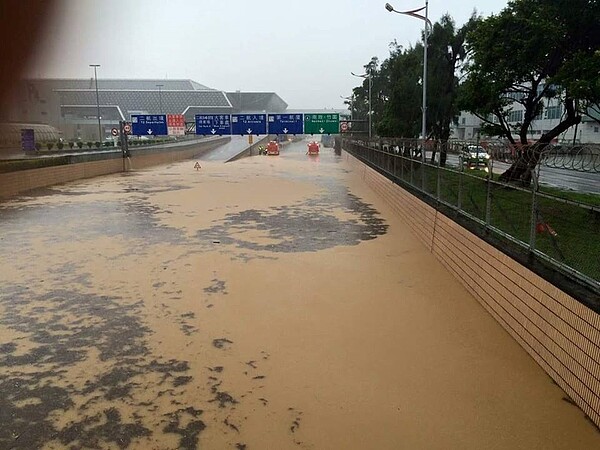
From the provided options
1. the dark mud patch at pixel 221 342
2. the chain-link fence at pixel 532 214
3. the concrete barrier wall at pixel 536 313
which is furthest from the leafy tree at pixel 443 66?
the dark mud patch at pixel 221 342

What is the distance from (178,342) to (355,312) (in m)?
2.08

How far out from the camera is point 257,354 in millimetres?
4668

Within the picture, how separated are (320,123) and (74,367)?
3341 centimetres

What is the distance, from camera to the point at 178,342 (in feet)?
16.2

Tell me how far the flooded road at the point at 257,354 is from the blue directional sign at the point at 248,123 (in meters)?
26.7

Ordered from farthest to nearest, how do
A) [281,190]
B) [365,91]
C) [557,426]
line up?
1. [365,91]
2. [281,190]
3. [557,426]

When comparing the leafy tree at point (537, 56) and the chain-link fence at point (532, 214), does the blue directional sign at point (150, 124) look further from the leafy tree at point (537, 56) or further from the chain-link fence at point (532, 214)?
the chain-link fence at point (532, 214)

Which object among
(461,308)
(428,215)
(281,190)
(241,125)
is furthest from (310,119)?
(461,308)

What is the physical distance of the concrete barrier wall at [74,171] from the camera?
1730 centimetres

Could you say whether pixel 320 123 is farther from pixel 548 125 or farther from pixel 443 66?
pixel 548 125

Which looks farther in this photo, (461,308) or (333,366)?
(461,308)

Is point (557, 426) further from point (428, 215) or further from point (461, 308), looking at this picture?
point (428, 215)

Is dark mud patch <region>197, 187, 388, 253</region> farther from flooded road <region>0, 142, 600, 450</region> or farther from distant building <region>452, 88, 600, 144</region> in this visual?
distant building <region>452, 88, 600, 144</region>

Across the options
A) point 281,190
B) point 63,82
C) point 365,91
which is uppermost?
point 365,91
